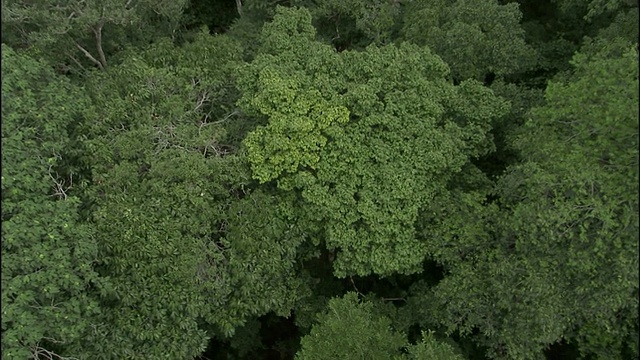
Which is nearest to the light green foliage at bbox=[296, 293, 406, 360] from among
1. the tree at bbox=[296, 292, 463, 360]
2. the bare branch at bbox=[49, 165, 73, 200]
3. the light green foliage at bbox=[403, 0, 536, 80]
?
the tree at bbox=[296, 292, 463, 360]

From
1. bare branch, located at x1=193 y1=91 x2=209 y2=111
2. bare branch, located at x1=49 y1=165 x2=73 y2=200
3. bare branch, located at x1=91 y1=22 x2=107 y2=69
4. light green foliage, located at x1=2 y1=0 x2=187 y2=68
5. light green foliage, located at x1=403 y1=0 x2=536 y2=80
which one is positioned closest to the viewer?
bare branch, located at x1=49 y1=165 x2=73 y2=200

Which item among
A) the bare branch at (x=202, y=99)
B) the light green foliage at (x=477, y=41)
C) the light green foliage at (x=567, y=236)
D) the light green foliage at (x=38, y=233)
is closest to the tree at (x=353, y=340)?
the light green foliage at (x=567, y=236)

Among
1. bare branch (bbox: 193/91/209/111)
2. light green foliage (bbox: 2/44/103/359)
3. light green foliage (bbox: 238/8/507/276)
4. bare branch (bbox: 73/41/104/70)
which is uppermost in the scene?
light green foliage (bbox: 238/8/507/276)

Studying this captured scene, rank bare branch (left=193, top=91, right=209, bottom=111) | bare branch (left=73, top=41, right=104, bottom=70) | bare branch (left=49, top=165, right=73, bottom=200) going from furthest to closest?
bare branch (left=73, top=41, right=104, bottom=70) < bare branch (left=193, top=91, right=209, bottom=111) < bare branch (left=49, top=165, right=73, bottom=200)

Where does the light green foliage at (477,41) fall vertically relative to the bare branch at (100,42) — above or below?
above

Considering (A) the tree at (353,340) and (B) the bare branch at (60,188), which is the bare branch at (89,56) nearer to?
(B) the bare branch at (60,188)

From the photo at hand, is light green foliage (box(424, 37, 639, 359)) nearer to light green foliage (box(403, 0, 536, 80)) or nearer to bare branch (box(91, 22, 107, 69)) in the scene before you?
light green foliage (box(403, 0, 536, 80))

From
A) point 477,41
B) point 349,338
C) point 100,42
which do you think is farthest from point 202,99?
point 477,41
